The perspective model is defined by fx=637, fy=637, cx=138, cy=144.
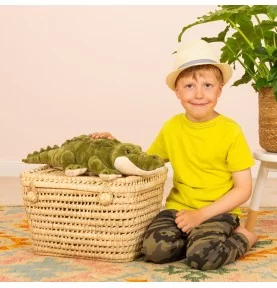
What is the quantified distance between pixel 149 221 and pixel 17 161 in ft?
5.47

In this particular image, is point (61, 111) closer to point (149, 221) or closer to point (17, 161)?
point (17, 161)

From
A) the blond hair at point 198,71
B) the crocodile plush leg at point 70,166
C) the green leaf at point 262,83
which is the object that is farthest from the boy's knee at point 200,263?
the green leaf at point 262,83

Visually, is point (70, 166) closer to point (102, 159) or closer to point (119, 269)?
point (102, 159)

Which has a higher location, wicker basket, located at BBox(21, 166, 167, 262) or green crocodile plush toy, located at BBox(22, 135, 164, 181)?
green crocodile plush toy, located at BBox(22, 135, 164, 181)

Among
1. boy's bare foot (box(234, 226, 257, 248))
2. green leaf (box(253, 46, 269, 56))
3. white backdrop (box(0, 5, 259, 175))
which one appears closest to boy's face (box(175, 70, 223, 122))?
green leaf (box(253, 46, 269, 56))

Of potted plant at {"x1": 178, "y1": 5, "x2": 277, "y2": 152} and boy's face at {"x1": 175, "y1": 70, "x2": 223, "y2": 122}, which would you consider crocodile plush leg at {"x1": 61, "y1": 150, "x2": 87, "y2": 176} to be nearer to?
boy's face at {"x1": 175, "y1": 70, "x2": 223, "y2": 122}

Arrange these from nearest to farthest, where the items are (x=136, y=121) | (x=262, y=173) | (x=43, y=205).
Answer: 1. (x=43, y=205)
2. (x=262, y=173)
3. (x=136, y=121)

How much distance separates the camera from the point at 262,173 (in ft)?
6.20

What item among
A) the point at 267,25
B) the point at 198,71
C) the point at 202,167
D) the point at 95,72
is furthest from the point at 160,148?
the point at 95,72

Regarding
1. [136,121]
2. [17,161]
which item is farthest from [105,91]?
[17,161]

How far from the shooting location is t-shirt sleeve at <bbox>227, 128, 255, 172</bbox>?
163cm

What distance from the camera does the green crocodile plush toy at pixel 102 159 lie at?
1516mm

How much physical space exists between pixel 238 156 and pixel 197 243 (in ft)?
0.88

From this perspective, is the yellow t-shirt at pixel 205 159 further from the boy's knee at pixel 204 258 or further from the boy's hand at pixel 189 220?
the boy's knee at pixel 204 258
